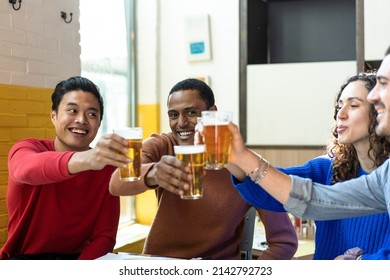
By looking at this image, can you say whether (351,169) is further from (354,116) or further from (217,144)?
(217,144)

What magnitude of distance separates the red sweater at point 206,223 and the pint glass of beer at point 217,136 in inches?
27.6

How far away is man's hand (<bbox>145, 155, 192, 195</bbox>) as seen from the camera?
144 cm

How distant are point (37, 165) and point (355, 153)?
0.98 meters

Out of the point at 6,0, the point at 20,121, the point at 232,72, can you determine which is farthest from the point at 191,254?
the point at 232,72

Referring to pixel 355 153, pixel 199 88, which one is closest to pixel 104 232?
pixel 199 88

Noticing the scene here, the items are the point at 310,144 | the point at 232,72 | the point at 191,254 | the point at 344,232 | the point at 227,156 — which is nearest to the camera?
the point at 227,156

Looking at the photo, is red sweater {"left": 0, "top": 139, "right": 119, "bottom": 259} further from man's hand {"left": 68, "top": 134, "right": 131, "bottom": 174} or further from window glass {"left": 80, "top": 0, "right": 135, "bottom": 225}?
window glass {"left": 80, "top": 0, "right": 135, "bottom": 225}

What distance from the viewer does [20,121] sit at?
275 cm

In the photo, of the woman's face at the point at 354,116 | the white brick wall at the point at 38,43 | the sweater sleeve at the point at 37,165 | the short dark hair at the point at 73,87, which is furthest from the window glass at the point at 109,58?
the woman's face at the point at 354,116

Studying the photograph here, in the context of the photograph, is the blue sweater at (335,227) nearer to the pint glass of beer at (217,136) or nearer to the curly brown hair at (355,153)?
the curly brown hair at (355,153)

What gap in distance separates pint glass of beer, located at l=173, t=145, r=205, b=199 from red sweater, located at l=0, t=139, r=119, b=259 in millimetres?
690

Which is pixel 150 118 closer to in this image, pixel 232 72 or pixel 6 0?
pixel 232 72

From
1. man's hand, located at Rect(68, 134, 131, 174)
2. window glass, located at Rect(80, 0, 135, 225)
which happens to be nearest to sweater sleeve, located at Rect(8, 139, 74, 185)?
man's hand, located at Rect(68, 134, 131, 174)

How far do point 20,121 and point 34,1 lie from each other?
1.92 ft
